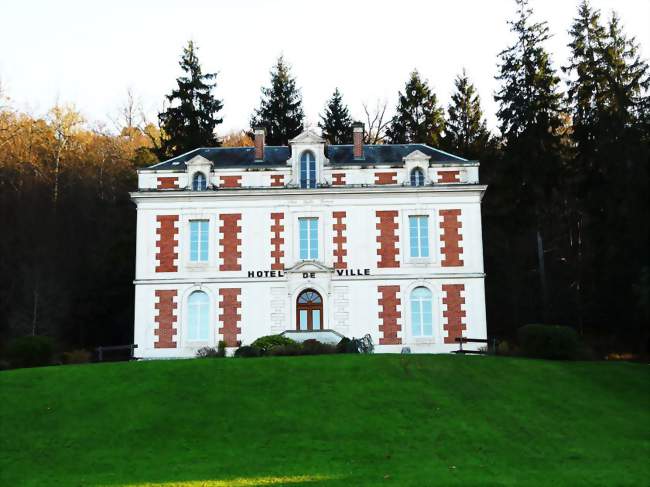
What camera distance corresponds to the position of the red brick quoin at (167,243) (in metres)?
31.3

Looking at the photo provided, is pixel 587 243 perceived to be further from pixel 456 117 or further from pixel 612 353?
pixel 456 117

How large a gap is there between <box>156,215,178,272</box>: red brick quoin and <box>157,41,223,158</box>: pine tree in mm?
16090

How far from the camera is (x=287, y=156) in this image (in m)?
34.2

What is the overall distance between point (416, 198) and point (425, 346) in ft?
20.6

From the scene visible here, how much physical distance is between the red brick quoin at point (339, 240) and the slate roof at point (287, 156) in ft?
7.71

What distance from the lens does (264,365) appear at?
2144 cm

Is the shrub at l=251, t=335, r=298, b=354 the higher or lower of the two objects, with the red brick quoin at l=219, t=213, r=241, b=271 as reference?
lower

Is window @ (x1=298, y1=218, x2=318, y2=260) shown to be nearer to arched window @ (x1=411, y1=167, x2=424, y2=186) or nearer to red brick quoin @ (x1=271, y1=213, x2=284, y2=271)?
red brick quoin @ (x1=271, y1=213, x2=284, y2=271)

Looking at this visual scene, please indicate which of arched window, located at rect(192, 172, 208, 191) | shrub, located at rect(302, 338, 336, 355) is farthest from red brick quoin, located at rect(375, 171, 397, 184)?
shrub, located at rect(302, 338, 336, 355)

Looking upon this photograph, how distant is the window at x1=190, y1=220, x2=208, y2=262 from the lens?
104ft

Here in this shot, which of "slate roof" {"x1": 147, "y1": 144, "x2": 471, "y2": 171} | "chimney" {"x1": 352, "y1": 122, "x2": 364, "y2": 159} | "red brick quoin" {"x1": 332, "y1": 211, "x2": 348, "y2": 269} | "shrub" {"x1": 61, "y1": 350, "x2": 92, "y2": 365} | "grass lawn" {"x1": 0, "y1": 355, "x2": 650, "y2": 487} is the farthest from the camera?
"chimney" {"x1": 352, "y1": 122, "x2": 364, "y2": 159}

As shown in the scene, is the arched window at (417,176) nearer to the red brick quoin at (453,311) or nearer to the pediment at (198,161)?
the red brick quoin at (453,311)

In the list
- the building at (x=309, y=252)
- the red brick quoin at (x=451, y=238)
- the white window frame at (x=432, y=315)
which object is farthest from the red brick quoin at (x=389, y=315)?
the red brick quoin at (x=451, y=238)

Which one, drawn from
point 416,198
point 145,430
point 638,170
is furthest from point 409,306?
point 145,430
